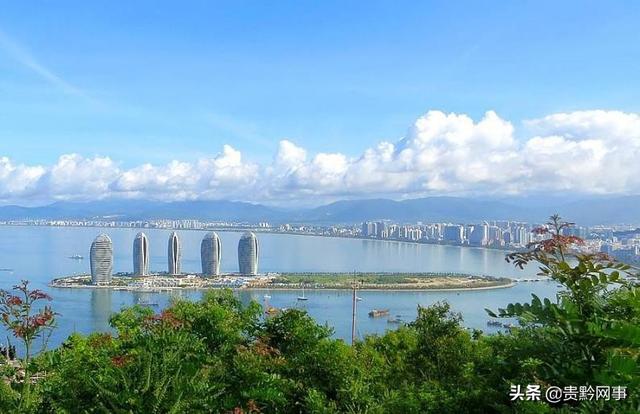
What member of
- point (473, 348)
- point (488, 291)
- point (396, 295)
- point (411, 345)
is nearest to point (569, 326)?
point (473, 348)

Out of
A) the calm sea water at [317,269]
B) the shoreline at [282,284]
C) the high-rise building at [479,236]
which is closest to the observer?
the calm sea water at [317,269]

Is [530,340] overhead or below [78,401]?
overhead

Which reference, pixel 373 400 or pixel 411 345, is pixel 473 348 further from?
pixel 373 400

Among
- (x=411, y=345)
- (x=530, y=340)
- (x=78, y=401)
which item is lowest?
(x=411, y=345)

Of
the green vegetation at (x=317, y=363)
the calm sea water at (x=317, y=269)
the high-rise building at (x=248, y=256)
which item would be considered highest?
the green vegetation at (x=317, y=363)

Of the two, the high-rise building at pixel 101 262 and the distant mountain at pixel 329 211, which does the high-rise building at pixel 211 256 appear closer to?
the high-rise building at pixel 101 262

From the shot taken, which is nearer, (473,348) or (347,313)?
(473,348)

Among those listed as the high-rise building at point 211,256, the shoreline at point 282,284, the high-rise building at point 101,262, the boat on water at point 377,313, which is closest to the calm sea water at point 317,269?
the boat on water at point 377,313
